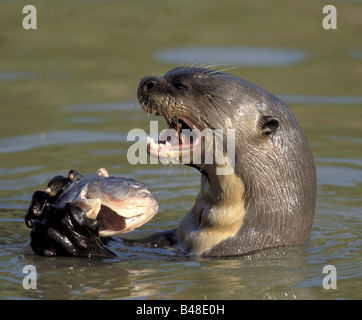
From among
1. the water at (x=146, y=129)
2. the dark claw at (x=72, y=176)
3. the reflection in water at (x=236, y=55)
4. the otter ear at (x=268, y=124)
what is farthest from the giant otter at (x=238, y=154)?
the reflection in water at (x=236, y=55)

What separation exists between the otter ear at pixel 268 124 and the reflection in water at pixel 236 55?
198 inches

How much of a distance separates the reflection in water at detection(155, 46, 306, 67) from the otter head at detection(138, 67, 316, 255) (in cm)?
491

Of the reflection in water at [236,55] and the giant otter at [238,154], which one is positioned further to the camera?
the reflection in water at [236,55]

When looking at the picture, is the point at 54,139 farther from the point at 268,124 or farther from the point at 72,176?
the point at 268,124

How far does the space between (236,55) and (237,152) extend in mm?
5505

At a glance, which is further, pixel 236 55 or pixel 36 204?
pixel 236 55

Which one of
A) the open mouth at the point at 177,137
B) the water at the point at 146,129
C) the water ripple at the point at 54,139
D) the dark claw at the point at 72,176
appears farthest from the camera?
the water ripple at the point at 54,139

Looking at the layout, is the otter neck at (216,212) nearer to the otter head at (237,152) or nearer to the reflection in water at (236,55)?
the otter head at (237,152)

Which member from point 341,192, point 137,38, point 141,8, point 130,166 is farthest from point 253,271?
point 141,8

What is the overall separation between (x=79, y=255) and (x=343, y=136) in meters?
4.11

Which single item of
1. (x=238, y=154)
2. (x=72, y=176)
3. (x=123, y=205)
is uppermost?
(x=238, y=154)

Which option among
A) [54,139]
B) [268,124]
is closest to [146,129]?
[54,139]

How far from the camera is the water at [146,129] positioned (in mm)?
5625

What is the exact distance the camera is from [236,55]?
11.3 m
